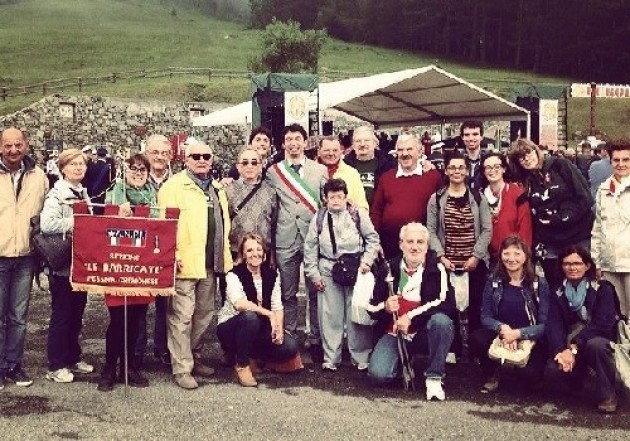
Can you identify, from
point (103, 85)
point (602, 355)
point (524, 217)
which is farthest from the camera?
point (103, 85)

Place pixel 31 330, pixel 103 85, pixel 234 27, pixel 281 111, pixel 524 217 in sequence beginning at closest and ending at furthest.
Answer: pixel 524 217 → pixel 31 330 → pixel 281 111 → pixel 103 85 → pixel 234 27

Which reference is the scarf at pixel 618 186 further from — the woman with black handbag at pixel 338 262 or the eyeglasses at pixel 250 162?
the eyeglasses at pixel 250 162

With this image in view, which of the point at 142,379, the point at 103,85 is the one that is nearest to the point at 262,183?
the point at 142,379

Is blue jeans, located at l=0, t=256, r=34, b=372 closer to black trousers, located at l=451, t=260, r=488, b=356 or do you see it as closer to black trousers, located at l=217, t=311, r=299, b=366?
black trousers, located at l=217, t=311, r=299, b=366

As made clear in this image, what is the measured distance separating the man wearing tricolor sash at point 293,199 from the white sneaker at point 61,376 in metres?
1.88

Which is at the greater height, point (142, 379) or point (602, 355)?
point (602, 355)

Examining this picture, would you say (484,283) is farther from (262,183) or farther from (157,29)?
(157,29)

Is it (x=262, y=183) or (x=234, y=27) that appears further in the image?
(x=234, y=27)

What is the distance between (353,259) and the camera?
6.03 metres

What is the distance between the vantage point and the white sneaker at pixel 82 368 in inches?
231

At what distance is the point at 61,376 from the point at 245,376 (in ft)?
4.71

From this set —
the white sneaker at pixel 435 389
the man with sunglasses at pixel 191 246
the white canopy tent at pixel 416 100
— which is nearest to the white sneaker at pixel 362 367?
the white sneaker at pixel 435 389

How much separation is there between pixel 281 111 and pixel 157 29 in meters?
59.4

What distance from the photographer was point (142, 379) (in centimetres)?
563
